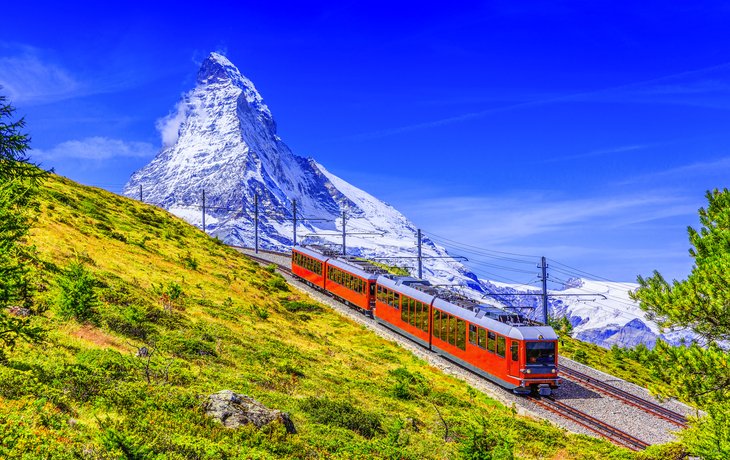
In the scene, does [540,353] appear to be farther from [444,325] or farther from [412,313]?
[412,313]

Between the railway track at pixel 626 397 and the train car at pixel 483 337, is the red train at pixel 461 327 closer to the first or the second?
the train car at pixel 483 337

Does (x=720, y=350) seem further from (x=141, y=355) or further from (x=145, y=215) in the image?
(x=145, y=215)

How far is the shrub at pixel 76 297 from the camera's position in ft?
46.5

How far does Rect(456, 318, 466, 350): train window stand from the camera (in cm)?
2208

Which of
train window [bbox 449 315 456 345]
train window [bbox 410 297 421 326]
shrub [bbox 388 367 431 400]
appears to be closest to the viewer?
shrub [bbox 388 367 431 400]

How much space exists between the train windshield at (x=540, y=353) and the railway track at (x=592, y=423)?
5.45ft

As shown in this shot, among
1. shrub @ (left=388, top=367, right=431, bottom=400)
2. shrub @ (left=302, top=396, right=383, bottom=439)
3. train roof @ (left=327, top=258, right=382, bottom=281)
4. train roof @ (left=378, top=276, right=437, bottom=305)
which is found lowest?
shrub @ (left=388, top=367, right=431, bottom=400)

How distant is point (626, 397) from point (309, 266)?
94.9 feet

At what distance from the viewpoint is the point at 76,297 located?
1440 centimetres

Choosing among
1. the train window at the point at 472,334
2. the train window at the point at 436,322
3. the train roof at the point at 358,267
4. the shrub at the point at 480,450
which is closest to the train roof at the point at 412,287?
the train window at the point at 436,322

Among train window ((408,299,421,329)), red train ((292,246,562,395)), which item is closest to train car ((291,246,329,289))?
red train ((292,246,562,395))

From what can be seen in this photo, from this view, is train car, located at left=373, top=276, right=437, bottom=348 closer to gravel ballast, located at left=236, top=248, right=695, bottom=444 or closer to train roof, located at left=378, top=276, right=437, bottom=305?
train roof, located at left=378, top=276, right=437, bottom=305

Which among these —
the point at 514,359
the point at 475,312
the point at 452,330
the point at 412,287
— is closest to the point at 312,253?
the point at 412,287

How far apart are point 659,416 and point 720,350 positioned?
8199 millimetres
